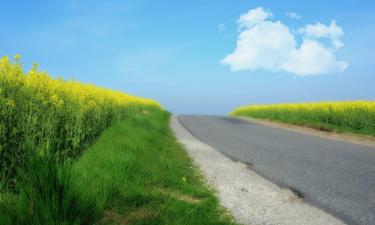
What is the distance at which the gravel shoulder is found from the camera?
5.79m

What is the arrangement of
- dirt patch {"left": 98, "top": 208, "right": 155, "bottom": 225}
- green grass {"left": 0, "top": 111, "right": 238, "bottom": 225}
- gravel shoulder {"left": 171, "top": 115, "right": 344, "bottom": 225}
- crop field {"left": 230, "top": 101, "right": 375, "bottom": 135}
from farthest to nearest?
crop field {"left": 230, "top": 101, "right": 375, "bottom": 135}
gravel shoulder {"left": 171, "top": 115, "right": 344, "bottom": 225}
dirt patch {"left": 98, "top": 208, "right": 155, "bottom": 225}
green grass {"left": 0, "top": 111, "right": 238, "bottom": 225}

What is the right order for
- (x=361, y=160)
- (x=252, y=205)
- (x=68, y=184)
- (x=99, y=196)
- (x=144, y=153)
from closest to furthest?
(x=68, y=184)
(x=99, y=196)
(x=252, y=205)
(x=144, y=153)
(x=361, y=160)

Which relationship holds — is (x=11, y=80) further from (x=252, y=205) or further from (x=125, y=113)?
(x=125, y=113)

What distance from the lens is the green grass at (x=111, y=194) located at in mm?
4023

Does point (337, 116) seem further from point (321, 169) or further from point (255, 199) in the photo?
point (255, 199)

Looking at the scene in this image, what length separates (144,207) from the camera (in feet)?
17.9

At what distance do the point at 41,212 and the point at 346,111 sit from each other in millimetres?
21788

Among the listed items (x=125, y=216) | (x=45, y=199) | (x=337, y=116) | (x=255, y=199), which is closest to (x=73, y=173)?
(x=45, y=199)

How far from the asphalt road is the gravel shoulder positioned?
32cm

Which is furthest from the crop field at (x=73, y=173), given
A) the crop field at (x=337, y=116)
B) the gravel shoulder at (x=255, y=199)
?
the crop field at (x=337, y=116)

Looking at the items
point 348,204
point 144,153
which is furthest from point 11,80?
point 348,204

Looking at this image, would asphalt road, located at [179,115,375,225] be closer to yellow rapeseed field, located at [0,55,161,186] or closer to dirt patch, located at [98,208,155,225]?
dirt patch, located at [98,208,155,225]

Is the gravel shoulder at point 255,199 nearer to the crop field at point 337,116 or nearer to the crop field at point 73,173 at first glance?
the crop field at point 73,173

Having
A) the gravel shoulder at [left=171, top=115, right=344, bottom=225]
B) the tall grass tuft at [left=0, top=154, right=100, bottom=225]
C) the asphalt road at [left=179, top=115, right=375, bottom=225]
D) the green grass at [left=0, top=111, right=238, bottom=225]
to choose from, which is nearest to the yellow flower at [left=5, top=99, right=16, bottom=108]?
the green grass at [left=0, top=111, right=238, bottom=225]
